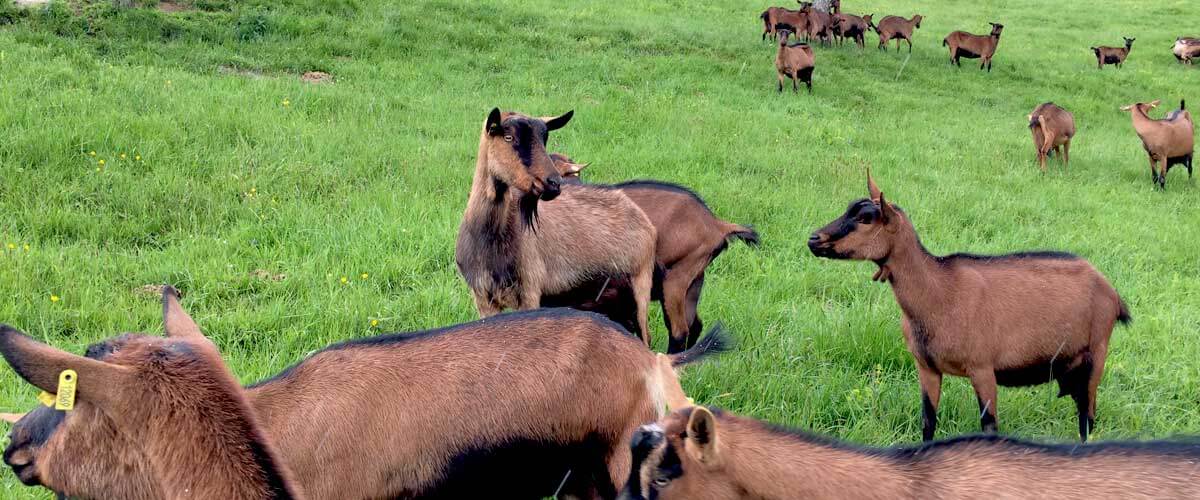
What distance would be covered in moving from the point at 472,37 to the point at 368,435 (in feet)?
37.9

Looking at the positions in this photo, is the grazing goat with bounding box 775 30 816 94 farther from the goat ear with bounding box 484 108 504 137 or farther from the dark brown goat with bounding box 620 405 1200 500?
the dark brown goat with bounding box 620 405 1200 500

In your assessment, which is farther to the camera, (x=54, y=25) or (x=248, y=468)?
(x=54, y=25)

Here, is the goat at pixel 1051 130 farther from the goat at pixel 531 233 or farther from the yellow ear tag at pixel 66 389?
the yellow ear tag at pixel 66 389

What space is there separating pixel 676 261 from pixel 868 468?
2901 millimetres

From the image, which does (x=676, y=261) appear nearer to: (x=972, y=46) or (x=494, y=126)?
(x=494, y=126)

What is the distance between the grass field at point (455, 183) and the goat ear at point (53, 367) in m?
1.31

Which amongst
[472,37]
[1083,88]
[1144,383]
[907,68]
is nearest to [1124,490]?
[1144,383]

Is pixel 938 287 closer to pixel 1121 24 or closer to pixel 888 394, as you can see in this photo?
pixel 888 394

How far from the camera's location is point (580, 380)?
3105mm

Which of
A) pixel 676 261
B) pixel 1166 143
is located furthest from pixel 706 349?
pixel 1166 143

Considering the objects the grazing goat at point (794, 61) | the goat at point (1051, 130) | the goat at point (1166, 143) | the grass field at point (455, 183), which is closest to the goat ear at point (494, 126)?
the grass field at point (455, 183)

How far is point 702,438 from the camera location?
2.56m

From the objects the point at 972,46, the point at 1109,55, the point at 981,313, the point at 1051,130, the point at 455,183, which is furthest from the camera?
the point at 1109,55

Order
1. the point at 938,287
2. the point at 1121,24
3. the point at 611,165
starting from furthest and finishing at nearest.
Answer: the point at 1121,24
the point at 611,165
the point at 938,287
